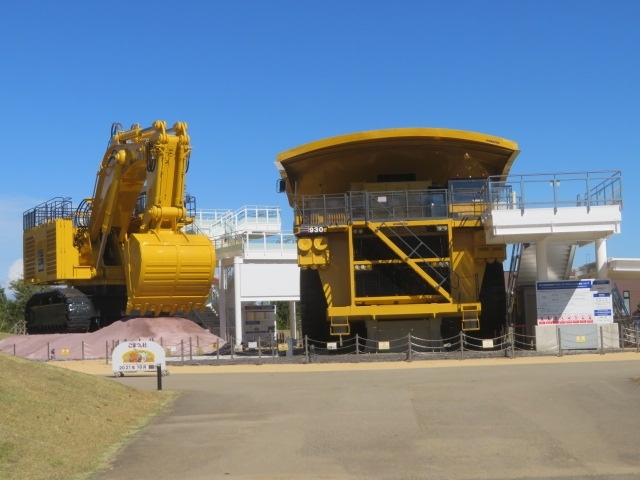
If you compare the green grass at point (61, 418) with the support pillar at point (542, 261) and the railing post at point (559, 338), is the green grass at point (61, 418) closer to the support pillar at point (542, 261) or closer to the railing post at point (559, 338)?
the railing post at point (559, 338)

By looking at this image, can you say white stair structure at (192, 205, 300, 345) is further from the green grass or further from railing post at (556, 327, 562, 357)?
the green grass

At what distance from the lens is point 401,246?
99.1 feet

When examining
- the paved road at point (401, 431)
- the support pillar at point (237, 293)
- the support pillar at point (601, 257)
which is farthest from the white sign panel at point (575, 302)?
the support pillar at point (237, 293)

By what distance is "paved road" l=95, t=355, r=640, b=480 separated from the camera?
10.3m

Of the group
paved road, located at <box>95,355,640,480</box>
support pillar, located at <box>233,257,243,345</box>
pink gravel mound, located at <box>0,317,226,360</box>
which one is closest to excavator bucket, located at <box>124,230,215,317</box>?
pink gravel mound, located at <box>0,317,226,360</box>

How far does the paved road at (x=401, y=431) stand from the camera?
406 inches

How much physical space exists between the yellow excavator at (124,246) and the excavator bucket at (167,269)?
1.4 inches

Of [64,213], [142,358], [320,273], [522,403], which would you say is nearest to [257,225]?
[64,213]

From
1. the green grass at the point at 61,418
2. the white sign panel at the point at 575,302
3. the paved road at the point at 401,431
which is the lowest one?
the paved road at the point at 401,431

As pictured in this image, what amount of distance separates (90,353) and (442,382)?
19496 mm

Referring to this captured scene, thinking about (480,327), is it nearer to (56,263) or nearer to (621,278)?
(621,278)

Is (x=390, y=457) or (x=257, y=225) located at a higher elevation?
(x=257, y=225)

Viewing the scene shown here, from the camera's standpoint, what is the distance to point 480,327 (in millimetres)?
30406

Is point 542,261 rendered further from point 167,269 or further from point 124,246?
point 124,246
